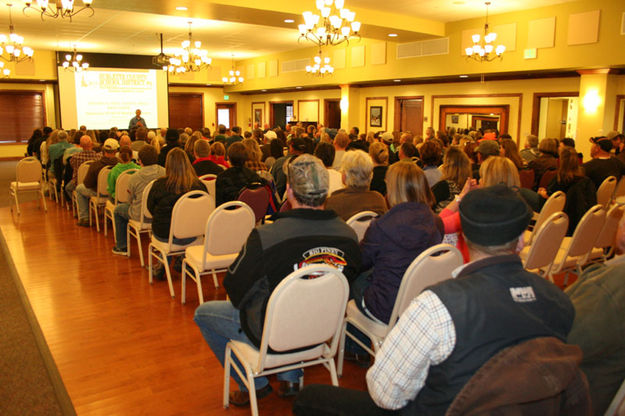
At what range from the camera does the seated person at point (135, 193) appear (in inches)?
200

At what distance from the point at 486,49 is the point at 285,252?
8912 millimetres

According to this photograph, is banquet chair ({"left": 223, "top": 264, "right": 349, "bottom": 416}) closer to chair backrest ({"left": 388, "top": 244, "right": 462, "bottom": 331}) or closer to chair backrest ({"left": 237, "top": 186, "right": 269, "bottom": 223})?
chair backrest ({"left": 388, "top": 244, "right": 462, "bottom": 331})

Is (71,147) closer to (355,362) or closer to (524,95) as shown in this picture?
(355,362)

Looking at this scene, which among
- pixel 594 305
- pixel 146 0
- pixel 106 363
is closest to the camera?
pixel 594 305

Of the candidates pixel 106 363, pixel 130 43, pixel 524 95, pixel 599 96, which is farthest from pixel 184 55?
pixel 106 363

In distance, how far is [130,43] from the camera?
15.0 metres

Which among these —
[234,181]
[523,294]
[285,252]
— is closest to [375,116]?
[234,181]

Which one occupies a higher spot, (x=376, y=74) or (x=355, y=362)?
(x=376, y=74)

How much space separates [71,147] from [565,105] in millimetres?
11178

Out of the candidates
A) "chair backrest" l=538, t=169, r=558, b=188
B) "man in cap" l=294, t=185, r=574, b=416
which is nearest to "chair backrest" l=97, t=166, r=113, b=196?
"chair backrest" l=538, t=169, r=558, b=188

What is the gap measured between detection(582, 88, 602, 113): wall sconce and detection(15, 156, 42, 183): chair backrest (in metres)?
10.1

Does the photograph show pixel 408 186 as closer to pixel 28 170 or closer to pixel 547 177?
pixel 547 177

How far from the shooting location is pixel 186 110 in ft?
67.1

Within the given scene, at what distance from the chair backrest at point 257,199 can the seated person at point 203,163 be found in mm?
1279
